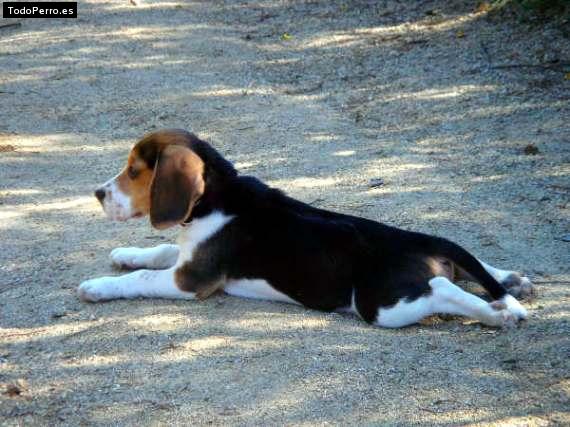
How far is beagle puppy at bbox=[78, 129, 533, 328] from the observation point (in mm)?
5309

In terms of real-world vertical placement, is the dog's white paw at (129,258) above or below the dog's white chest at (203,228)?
below

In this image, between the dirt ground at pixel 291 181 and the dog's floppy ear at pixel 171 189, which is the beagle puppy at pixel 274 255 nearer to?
the dog's floppy ear at pixel 171 189

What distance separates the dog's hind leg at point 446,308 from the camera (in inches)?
206

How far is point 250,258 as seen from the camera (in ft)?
18.4

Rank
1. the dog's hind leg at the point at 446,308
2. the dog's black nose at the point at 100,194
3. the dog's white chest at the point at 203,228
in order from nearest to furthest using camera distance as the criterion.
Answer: the dog's hind leg at the point at 446,308 < the dog's white chest at the point at 203,228 < the dog's black nose at the point at 100,194

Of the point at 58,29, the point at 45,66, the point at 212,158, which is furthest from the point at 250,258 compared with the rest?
the point at 58,29

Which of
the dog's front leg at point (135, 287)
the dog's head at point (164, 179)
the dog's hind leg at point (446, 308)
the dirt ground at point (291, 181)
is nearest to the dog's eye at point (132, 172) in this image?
the dog's head at point (164, 179)

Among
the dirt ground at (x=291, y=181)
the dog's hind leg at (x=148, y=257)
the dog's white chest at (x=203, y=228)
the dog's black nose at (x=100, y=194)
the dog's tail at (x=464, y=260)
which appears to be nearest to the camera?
the dirt ground at (x=291, y=181)

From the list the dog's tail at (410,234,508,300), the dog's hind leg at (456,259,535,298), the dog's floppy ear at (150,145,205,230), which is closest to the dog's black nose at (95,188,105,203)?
the dog's floppy ear at (150,145,205,230)

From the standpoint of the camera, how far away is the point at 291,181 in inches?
300

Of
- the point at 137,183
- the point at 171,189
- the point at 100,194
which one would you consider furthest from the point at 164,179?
the point at 100,194

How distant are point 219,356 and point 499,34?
674cm

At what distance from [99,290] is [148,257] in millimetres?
545

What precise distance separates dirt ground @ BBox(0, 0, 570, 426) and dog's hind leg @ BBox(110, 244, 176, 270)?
0.44 feet
